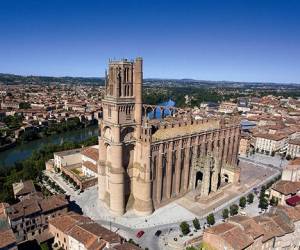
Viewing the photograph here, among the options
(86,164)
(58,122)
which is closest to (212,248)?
(86,164)

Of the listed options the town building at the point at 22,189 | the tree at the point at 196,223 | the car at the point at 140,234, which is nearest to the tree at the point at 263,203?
the tree at the point at 196,223

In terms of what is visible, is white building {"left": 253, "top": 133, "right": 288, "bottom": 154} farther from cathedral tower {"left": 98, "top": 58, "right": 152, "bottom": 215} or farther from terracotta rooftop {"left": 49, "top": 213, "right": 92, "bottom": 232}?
terracotta rooftop {"left": 49, "top": 213, "right": 92, "bottom": 232}

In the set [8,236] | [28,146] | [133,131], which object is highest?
[133,131]

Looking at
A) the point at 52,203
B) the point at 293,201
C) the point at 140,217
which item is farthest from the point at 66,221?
the point at 293,201

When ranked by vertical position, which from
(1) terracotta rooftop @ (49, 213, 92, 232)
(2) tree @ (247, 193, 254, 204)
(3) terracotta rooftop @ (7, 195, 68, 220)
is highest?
(3) terracotta rooftop @ (7, 195, 68, 220)

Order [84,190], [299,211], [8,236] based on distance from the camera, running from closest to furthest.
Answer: [8,236] → [299,211] → [84,190]

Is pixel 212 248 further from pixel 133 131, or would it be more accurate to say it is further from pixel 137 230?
pixel 133 131

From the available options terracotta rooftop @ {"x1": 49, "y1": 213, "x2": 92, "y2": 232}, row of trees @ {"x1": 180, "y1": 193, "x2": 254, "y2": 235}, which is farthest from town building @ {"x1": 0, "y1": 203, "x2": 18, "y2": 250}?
row of trees @ {"x1": 180, "y1": 193, "x2": 254, "y2": 235}

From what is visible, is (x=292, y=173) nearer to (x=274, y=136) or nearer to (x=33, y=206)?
(x=274, y=136)
